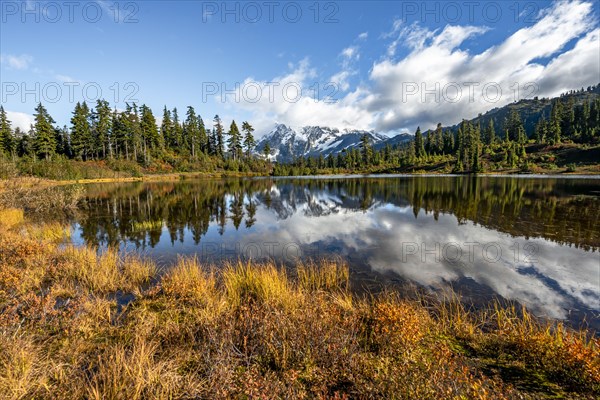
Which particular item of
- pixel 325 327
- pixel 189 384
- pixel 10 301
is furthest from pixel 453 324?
pixel 10 301

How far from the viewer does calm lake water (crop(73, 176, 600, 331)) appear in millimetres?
9727

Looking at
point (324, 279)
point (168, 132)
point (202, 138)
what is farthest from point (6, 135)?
point (324, 279)

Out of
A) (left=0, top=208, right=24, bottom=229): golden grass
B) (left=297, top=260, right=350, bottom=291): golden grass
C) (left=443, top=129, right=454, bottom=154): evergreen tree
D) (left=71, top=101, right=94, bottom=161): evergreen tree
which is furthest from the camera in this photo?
(left=443, top=129, right=454, bottom=154): evergreen tree

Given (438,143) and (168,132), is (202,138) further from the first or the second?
(438,143)

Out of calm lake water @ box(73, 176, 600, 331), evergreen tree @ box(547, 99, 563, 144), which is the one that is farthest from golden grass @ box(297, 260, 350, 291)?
evergreen tree @ box(547, 99, 563, 144)

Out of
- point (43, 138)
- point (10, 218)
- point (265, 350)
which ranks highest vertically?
point (43, 138)

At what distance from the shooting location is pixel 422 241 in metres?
15.6

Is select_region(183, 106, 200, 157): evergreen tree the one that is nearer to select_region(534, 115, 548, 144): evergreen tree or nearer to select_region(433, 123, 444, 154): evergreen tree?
select_region(433, 123, 444, 154): evergreen tree

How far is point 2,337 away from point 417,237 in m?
17.4

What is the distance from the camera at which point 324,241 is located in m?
16.4

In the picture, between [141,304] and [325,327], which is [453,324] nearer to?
[325,327]

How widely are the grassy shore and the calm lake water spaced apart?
2512 millimetres

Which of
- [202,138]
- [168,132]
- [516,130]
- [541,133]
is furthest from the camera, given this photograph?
[516,130]

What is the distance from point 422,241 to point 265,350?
13205mm
